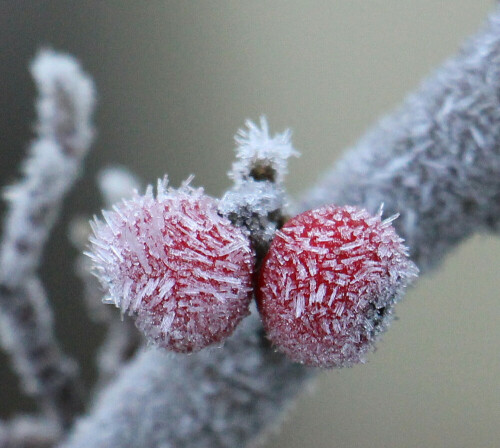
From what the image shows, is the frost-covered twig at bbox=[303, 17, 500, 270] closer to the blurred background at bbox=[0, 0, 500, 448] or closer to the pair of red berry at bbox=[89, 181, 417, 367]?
the pair of red berry at bbox=[89, 181, 417, 367]

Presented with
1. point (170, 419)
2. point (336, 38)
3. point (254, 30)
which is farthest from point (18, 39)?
point (170, 419)

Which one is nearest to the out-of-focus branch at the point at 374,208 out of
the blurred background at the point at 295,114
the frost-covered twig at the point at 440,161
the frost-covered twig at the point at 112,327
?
the frost-covered twig at the point at 440,161

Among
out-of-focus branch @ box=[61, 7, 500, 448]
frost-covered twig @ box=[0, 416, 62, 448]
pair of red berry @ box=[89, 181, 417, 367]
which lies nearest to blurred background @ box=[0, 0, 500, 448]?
frost-covered twig @ box=[0, 416, 62, 448]

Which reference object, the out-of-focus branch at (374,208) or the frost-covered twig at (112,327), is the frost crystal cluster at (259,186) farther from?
the frost-covered twig at (112,327)

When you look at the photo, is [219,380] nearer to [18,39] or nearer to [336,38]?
[18,39]

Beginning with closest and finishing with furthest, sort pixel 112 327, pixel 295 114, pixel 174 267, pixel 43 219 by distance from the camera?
pixel 174 267 < pixel 43 219 < pixel 112 327 < pixel 295 114

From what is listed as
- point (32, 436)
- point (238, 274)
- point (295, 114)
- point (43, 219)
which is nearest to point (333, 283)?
point (238, 274)

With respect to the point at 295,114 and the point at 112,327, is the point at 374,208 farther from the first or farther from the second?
the point at 295,114
